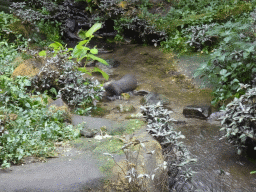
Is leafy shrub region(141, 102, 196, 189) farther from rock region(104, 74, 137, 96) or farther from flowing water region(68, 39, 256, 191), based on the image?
rock region(104, 74, 137, 96)

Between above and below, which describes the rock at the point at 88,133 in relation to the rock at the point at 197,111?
above

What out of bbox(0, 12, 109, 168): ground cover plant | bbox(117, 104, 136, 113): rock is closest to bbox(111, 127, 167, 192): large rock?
bbox(0, 12, 109, 168): ground cover plant

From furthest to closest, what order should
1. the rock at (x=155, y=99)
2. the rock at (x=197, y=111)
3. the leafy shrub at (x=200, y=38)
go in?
the leafy shrub at (x=200, y=38)
the rock at (x=155, y=99)
the rock at (x=197, y=111)

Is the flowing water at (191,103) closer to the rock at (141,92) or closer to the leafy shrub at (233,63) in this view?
the rock at (141,92)

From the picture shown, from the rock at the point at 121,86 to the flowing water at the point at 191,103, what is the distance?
0.38m

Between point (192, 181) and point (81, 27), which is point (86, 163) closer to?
point (192, 181)

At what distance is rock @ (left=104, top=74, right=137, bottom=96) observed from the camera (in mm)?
7023

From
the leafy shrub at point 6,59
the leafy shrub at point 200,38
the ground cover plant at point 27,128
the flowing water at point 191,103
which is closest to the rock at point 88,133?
the ground cover plant at point 27,128

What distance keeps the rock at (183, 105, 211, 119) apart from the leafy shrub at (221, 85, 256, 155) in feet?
4.82

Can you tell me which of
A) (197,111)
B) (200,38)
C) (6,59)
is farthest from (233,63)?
(6,59)

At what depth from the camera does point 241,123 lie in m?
3.80

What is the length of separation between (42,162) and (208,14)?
8.70 meters

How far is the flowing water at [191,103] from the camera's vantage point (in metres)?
3.65

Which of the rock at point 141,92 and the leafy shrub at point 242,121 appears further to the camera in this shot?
the rock at point 141,92
